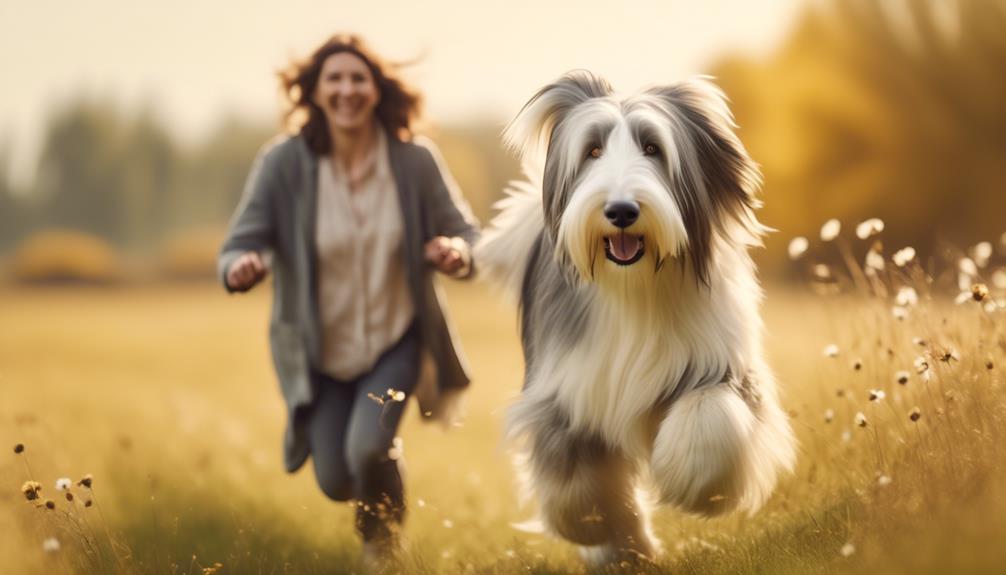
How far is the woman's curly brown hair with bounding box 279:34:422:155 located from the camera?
5.05 m

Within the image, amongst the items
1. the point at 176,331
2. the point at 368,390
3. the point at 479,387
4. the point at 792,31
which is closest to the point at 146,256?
the point at 176,331

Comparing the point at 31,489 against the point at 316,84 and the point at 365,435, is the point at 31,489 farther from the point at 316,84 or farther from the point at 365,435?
the point at 316,84

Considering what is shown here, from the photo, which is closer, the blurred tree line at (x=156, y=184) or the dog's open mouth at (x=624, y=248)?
the dog's open mouth at (x=624, y=248)

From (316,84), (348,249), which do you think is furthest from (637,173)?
(316,84)

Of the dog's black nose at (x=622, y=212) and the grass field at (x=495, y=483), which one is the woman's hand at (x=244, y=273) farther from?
the dog's black nose at (x=622, y=212)

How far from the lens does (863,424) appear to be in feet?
12.2

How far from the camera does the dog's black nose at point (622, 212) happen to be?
3.32 m

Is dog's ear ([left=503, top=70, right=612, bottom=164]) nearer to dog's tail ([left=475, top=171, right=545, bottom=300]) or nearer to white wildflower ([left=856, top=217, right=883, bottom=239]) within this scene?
dog's tail ([left=475, top=171, right=545, bottom=300])

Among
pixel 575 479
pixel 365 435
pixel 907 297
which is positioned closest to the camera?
pixel 575 479

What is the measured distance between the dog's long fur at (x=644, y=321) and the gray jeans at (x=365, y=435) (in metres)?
0.82

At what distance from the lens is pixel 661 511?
16.9ft

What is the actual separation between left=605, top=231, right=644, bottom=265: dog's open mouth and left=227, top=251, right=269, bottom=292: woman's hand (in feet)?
5.48

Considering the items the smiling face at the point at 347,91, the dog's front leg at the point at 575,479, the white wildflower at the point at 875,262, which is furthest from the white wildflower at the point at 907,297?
the smiling face at the point at 347,91

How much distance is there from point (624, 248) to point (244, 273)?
5.70 feet
